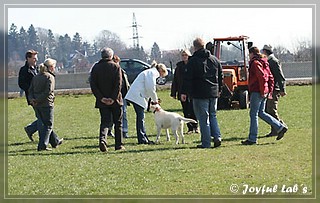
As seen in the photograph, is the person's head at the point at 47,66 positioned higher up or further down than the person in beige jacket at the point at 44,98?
higher up

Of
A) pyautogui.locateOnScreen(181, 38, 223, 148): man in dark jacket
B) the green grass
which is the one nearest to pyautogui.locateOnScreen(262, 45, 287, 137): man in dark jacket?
the green grass

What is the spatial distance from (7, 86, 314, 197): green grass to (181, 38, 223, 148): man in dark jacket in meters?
0.42

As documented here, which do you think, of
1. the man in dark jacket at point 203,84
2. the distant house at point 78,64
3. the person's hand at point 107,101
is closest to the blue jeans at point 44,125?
the person's hand at point 107,101

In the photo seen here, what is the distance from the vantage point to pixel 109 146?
37.2 feet

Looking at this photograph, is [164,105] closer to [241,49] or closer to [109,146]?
[241,49]

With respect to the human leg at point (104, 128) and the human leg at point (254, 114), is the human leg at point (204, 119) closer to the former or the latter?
the human leg at point (254, 114)

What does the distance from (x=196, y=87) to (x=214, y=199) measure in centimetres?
365

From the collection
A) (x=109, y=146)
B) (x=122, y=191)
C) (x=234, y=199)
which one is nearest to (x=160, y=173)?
(x=122, y=191)

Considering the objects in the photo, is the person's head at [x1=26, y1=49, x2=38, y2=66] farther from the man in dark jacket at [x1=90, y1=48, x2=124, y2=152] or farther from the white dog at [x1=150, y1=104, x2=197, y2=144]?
the white dog at [x1=150, y1=104, x2=197, y2=144]

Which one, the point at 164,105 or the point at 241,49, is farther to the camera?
the point at 164,105

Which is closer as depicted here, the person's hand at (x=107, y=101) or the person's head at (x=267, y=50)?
the person's hand at (x=107, y=101)

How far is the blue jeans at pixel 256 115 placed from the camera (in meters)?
A: 10.9

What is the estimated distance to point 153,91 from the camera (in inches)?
448

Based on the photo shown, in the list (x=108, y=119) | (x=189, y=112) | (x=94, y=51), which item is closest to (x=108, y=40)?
(x=94, y=51)
